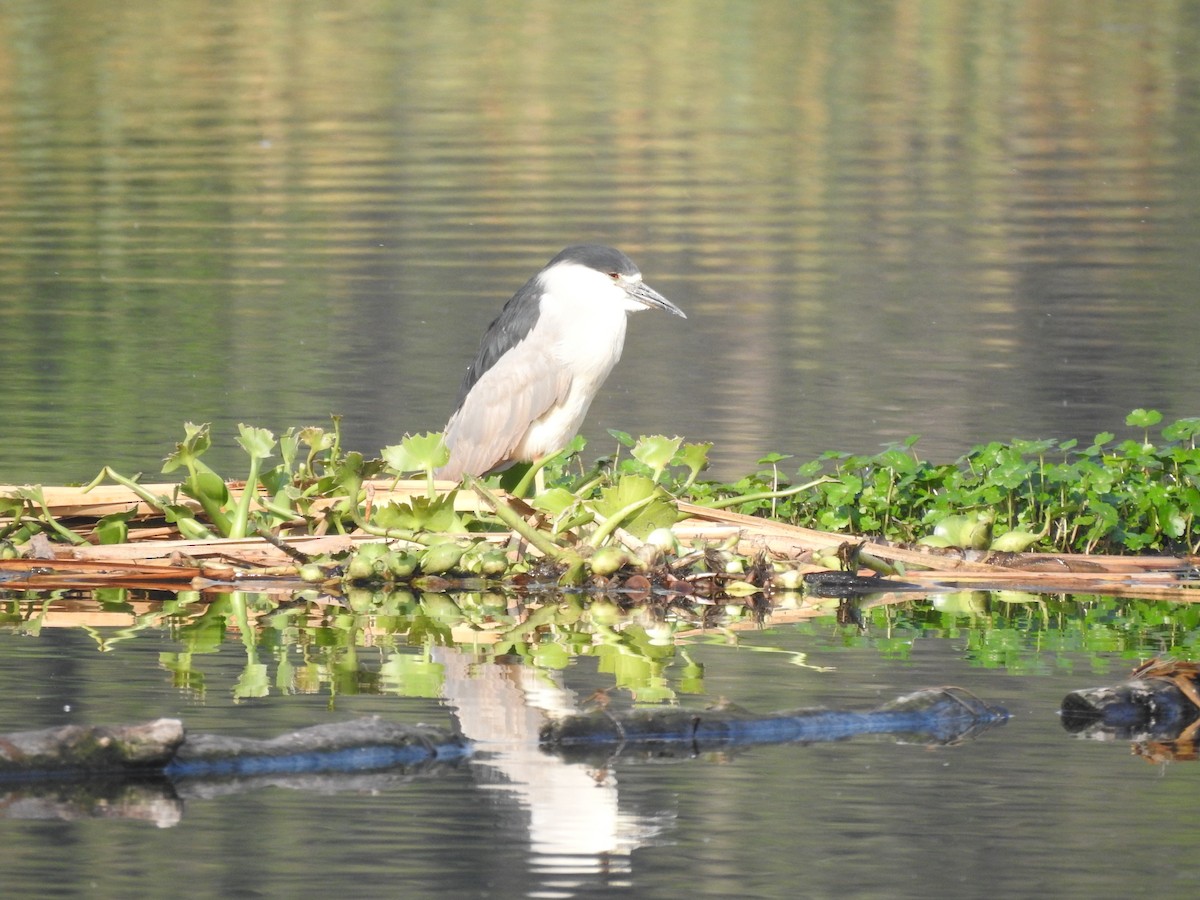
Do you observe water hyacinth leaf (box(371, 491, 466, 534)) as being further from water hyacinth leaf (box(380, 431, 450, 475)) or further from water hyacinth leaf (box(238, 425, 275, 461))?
water hyacinth leaf (box(238, 425, 275, 461))

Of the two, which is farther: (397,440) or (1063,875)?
(397,440)

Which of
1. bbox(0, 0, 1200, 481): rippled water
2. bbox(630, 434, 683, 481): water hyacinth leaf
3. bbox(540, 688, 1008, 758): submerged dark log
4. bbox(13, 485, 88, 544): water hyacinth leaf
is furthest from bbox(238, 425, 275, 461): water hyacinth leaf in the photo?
bbox(540, 688, 1008, 758): submerged dark log

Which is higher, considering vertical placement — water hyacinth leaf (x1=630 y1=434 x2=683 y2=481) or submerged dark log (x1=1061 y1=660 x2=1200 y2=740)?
water hyacinth leaf (x1=630 y1=434 x2=683 y2=481)

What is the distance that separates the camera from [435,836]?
536 centimetres

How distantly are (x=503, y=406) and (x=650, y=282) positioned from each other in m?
8.98

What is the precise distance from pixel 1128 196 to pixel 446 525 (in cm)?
1809

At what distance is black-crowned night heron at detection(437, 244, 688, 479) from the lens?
10219mm

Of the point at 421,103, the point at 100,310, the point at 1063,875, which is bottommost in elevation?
the point at 1063,875

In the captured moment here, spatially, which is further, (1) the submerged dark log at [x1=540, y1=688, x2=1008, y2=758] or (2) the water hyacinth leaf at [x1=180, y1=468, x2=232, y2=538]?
(2) the water hyacinth leaf at [x1=180, y1=468, x2=232, y2=538]

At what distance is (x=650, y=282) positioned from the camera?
19125 millimetres

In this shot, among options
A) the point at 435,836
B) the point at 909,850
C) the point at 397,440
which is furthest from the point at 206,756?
the point at 397,440

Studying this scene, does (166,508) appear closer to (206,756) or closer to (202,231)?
(206,756)

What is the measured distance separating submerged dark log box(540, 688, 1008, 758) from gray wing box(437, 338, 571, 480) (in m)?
3.98

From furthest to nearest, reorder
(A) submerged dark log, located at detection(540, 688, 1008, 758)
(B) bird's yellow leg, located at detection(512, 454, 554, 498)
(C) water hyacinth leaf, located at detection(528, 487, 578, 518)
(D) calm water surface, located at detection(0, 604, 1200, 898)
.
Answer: (B) bird's yellow leg, located at detection(512, 454, 554, 498)
(C) water hyacinth leaf, located at detection(528, 487, 578, 518)
(A) submerged dark log, located at detection(540, 688, 1008, 758)
(D) calm water surface, located at detection(0, 604, 1200, 898)
